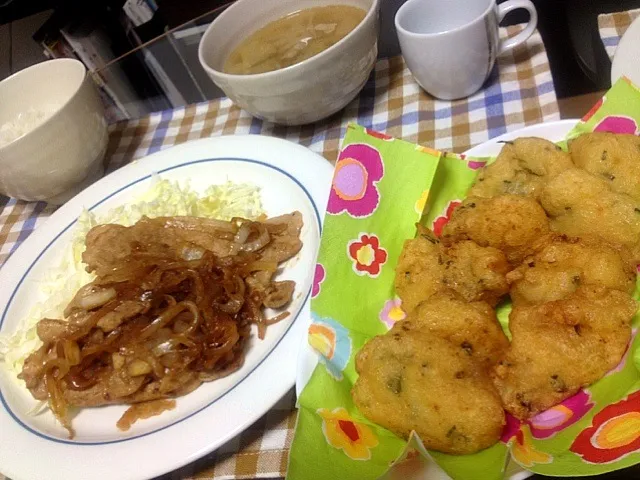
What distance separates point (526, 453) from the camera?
2.59ft

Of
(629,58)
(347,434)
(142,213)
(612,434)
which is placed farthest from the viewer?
(142,213)

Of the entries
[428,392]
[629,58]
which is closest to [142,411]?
[428,392]

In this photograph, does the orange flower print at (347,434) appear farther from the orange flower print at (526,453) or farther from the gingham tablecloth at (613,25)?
the gingham tablecloth at (613,25)

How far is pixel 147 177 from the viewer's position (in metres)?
1.64

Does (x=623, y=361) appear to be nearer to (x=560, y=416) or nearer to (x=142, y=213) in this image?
(x=560, y=416)

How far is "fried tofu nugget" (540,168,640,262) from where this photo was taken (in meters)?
0.98

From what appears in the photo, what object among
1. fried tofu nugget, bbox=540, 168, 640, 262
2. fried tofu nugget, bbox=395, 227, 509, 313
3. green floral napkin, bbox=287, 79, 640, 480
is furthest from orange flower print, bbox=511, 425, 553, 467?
fried tofu nugget, bbox=540, 168, 640, 262

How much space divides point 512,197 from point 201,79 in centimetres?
136

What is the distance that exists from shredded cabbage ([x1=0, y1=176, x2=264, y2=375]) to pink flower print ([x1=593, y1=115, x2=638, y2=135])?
0.80m

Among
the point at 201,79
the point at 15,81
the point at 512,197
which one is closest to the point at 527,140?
the point at 512,197

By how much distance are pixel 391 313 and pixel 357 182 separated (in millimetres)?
262

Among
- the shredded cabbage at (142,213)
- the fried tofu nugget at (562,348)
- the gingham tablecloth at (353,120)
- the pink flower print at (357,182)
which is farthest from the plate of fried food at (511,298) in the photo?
the shredded cabbage at (142,213)

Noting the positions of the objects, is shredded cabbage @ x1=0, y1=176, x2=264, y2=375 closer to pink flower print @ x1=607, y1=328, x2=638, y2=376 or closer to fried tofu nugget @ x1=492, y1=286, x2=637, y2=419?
fried tofu nugget @ x1=492, y1=286, x2=637, y2=419

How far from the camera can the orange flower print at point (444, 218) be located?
1.15m
